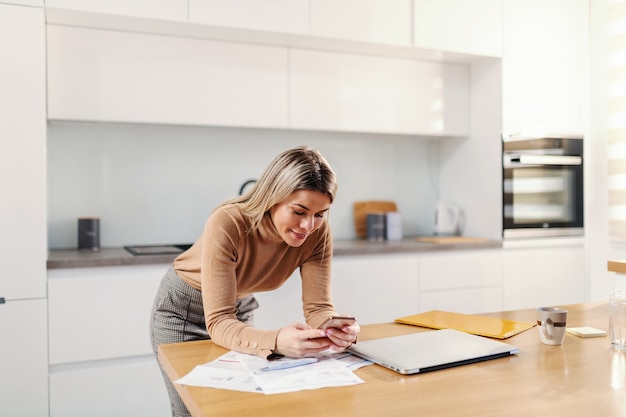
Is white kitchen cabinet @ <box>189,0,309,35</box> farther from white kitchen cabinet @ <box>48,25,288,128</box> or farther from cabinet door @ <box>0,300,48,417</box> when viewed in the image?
cabinet door @ <box>0,300,48,417</box>

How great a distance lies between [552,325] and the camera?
1.46m

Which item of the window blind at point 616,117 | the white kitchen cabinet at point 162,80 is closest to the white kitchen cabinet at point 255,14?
the white kitchen cabinet at point 162,80

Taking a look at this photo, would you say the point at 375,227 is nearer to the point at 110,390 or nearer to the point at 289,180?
the point at 110,390

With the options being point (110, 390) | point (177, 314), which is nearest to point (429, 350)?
point (177, 314)

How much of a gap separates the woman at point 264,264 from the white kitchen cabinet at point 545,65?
2.36m

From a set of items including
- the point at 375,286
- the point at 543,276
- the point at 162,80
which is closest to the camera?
the point at 162,80

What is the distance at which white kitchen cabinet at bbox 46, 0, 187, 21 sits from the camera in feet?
8.66

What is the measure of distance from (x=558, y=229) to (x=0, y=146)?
3.16 metres

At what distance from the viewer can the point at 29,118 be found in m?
2.57

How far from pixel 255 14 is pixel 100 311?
5.28 feet

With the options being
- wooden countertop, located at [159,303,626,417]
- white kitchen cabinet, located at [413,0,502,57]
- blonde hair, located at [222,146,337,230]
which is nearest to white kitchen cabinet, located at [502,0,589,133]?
white kitchen cabinet, located at [413,0,502,57]

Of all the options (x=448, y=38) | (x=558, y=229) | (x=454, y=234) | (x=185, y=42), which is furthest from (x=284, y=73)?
(x=558, y=229)

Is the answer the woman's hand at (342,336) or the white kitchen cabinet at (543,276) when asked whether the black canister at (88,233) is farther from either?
the white kitchen cabinet at (543,276)

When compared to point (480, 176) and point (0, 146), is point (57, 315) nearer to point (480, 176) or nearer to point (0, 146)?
point (0, 146)
